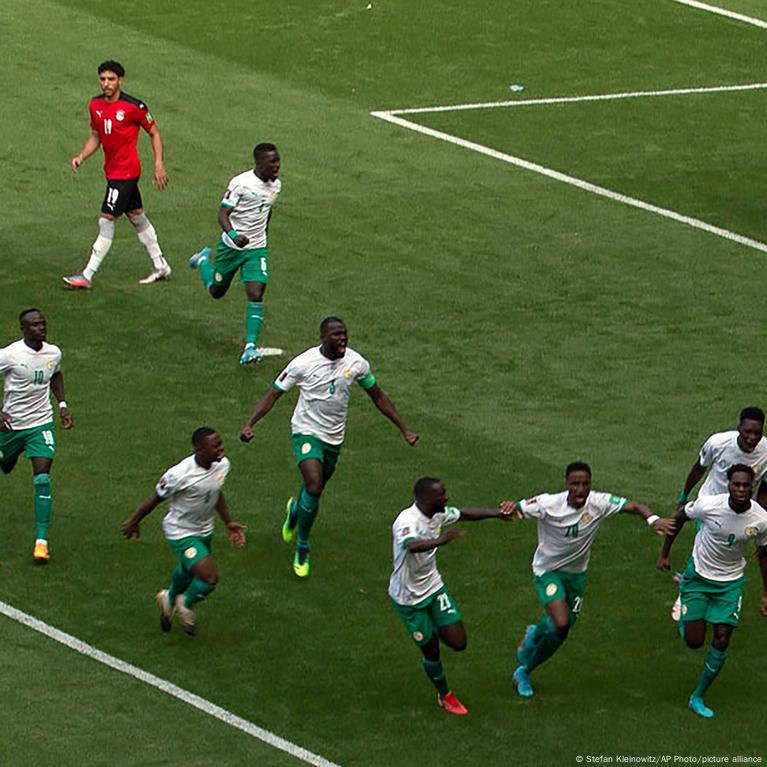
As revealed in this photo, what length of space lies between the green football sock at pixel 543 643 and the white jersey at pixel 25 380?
16.5ft

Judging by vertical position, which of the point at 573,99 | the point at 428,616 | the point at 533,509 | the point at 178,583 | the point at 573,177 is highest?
the point at 573,99

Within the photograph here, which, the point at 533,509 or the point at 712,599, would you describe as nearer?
the point at 533,509

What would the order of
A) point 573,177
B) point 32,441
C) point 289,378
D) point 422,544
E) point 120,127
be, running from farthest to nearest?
point 573,177, point 120,127, point 32,441, point 289,378, point 422,544

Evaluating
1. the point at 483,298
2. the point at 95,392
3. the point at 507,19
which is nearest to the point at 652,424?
the point at 483,298

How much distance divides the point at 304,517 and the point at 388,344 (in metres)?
6.33

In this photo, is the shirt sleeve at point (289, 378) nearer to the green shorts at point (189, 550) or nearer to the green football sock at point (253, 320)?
the green shorts at point (189, 550)

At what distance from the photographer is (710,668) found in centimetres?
1630

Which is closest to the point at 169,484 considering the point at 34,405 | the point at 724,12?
the point at 34,405

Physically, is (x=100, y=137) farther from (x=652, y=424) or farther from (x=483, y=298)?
(x=652, y=424)

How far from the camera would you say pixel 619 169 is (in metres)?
31.4

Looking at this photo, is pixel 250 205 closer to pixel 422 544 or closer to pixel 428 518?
pixel 428 518

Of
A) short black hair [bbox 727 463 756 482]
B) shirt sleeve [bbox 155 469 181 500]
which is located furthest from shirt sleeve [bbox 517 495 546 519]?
shirt sleeve [bbox 155 469 181 500]

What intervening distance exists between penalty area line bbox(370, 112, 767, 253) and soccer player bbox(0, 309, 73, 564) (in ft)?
40.5

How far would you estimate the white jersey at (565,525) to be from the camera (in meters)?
16.3
